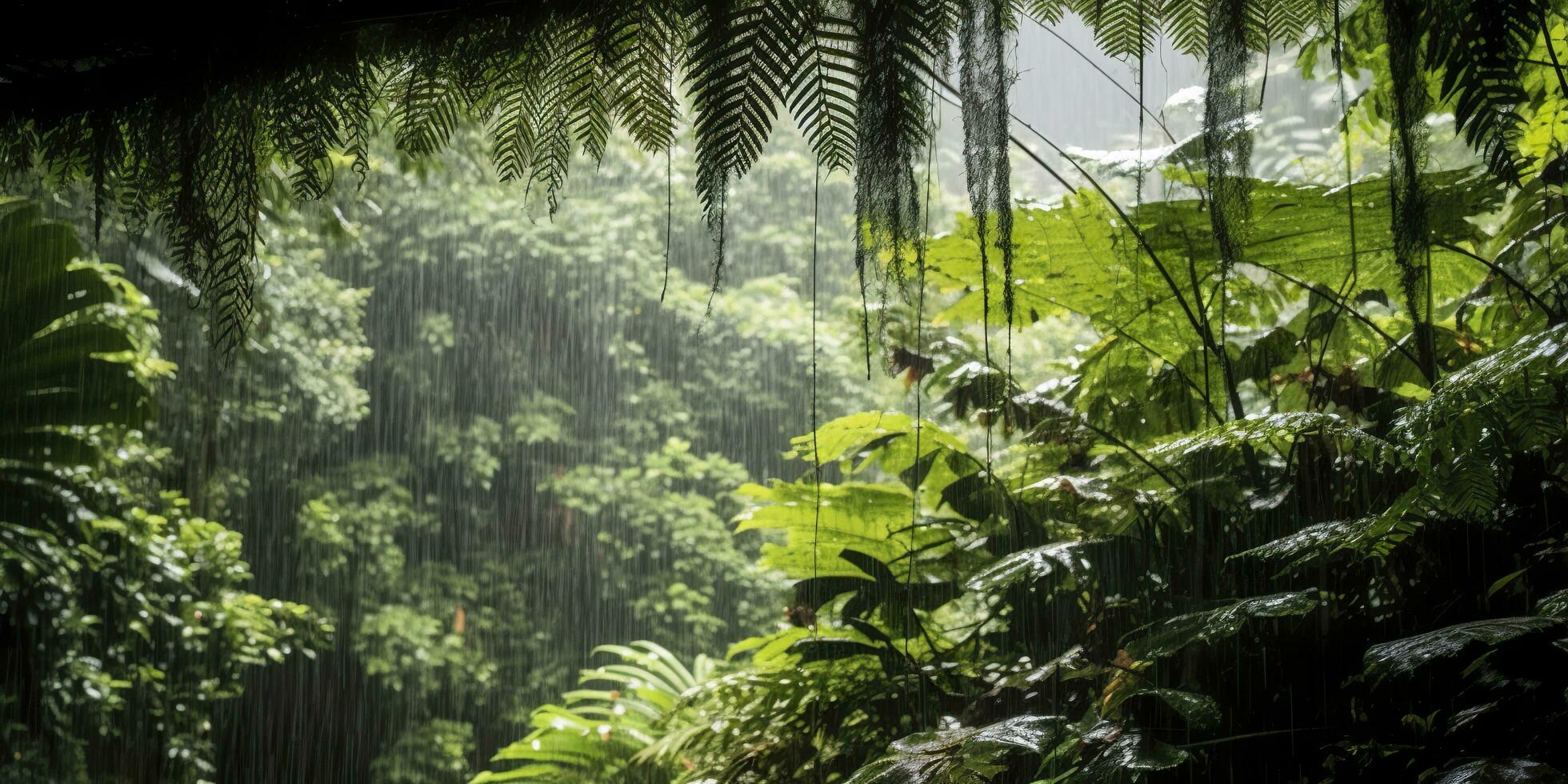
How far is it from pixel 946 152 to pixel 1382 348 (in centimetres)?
979

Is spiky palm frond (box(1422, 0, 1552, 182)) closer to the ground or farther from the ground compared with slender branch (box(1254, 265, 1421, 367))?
closer to the ground

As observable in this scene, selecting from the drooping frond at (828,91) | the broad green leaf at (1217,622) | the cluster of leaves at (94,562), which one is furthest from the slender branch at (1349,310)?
the cluster of leaves at (94,562)

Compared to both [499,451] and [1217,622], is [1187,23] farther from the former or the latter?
[499,451]

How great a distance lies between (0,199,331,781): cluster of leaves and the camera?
9.36 ft

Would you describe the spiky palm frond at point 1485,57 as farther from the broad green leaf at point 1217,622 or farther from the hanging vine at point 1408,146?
the broad green leaf at point 1217,622

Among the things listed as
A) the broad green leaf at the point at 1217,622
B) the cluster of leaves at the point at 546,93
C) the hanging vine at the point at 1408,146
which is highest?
the cluster of leaves at the point at 546,93

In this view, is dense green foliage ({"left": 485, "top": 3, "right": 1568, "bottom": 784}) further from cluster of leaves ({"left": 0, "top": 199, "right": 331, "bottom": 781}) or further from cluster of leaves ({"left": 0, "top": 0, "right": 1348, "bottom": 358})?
cluster of leaves ({"left": 0, "top": 199, "right": 331, "bottom": 781})

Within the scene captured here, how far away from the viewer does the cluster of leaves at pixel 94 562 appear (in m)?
2.85

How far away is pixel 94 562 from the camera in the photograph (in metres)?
3.68

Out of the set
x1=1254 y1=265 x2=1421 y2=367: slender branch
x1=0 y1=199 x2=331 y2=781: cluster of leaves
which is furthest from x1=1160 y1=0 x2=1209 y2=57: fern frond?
x1=0 y1=199 x2=331 y2=781: cluster of leaves

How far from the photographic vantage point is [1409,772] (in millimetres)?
828

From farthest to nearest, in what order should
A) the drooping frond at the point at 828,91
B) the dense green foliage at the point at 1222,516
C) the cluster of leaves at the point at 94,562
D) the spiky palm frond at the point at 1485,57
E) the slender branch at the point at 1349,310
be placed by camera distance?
1. the cluster of leaves at the point at 94,562
2. the slender branch at the point at 1349,310
3. the dense green foliage at the point at 1222,516
4. the drooping frond at the point at 828,91
5. the spiky palm frond at the point at 1485,57

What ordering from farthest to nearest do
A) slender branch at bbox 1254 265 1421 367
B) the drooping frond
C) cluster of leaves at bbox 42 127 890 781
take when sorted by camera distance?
cluster of leaves at bbox 42 127 890 781, slender branch at bbox 1254 265 1421 367, the drooping frond

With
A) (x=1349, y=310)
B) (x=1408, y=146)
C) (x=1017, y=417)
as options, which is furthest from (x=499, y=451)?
(x=1408, y=146)
